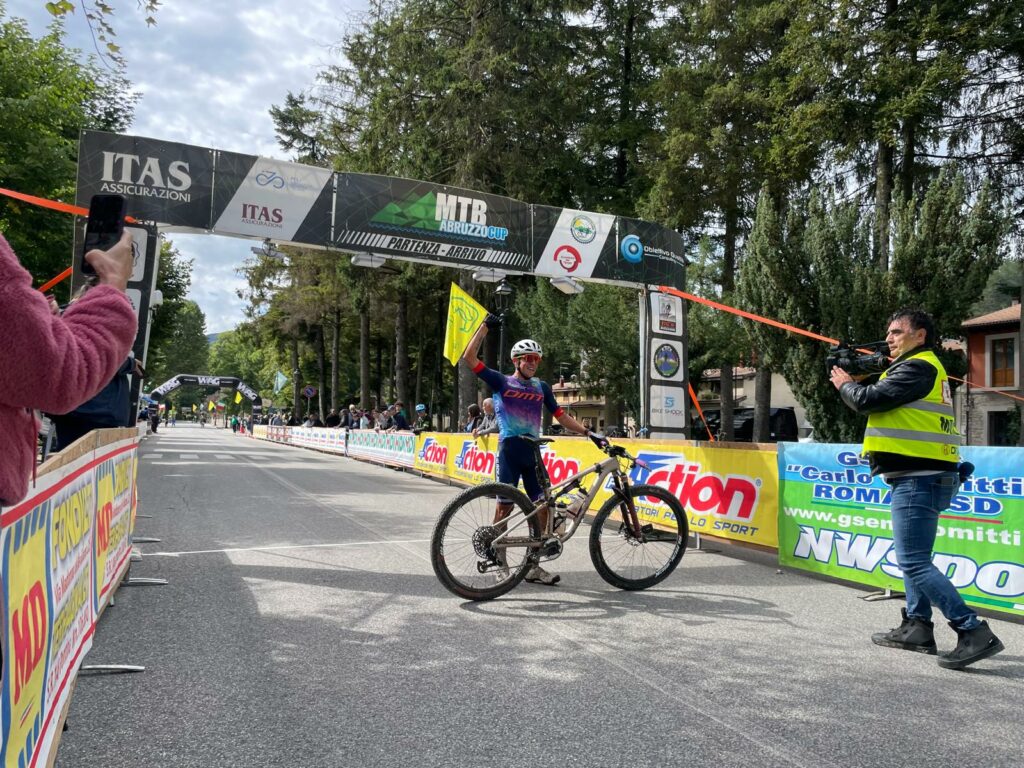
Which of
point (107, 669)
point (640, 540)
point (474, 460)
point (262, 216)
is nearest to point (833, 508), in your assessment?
point (640, 540)

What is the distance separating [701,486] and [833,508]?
1.94 meters

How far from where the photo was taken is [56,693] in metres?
2.83

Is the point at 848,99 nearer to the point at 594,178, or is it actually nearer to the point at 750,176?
the point at 750,176

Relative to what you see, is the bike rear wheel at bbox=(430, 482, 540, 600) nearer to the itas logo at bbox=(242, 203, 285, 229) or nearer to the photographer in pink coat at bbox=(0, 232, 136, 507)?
the photographer in pink coat at bbox=(0, 232, 136, 507)

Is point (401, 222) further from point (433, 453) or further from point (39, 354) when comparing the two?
point (39, 354)

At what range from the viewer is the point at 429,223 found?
43.6ft

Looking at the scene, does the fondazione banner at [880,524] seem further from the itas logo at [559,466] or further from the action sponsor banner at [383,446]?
the action sponsor banner at [383,446]

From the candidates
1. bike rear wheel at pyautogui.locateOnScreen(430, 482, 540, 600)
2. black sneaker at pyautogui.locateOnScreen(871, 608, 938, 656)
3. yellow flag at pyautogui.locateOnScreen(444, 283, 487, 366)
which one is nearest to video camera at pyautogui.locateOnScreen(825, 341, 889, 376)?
black sneaker at pyautogui.locateOnScreen(871, 608, 938, 656)

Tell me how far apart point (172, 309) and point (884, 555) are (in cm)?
3270

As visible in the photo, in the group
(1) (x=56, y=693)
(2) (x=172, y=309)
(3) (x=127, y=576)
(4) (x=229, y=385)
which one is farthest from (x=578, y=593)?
(4) (x=229, y=385)

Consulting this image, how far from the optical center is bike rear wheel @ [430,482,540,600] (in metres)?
5.68

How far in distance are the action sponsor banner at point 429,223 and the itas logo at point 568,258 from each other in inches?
24.9

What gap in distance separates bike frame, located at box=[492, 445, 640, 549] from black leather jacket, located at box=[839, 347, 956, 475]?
2058 millimetres

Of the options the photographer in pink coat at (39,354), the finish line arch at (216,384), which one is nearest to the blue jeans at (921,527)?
the photographer in pink coat at (39,354)
